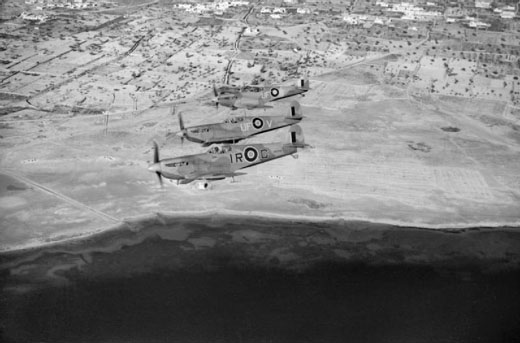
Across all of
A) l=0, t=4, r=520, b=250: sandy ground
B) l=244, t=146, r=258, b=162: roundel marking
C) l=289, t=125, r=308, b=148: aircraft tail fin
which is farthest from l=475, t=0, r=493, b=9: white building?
l=244, t=146, r=258, b=162: roundel marking

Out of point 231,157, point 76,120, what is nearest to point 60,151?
point 76,120

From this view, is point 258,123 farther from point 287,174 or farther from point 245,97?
point 245,97

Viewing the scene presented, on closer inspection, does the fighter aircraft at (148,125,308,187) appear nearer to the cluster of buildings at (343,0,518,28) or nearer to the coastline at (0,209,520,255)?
the coastline at (0,209,520,255)

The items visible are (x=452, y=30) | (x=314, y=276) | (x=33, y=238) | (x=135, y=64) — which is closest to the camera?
(x=314, y=276)

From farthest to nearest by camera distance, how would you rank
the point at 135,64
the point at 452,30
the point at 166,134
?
the point at 452,30
the point at 135,64
the point at 166,134

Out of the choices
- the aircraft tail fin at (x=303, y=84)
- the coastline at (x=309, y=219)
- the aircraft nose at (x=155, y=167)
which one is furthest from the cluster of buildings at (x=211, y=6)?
the aircraft nose at (x=155, y=167)

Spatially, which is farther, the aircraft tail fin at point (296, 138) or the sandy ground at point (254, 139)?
the sandy ground at point (254, 139)

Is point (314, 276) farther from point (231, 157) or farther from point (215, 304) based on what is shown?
point (231, 157)

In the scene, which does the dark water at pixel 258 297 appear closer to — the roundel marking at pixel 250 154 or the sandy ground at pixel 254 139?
the sandy ground at pixel 254 139
